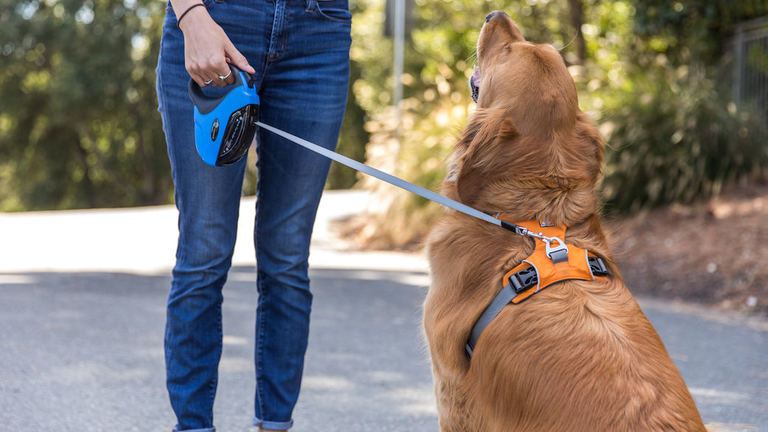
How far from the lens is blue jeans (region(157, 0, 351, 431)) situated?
2.85 meters

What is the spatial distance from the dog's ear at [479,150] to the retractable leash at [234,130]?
7 centimetres

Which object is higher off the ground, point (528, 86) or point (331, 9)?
point (331, 9)

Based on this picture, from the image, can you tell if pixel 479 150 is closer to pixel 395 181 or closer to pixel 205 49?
pixel 395 181

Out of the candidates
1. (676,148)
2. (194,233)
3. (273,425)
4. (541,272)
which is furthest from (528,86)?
(676,148)

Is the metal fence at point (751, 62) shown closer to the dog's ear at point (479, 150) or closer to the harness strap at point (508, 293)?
the dog's ear at point (479, 150)

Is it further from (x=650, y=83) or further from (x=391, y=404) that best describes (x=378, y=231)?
(x=391, y=404)

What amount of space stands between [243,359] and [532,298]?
9.62 feet

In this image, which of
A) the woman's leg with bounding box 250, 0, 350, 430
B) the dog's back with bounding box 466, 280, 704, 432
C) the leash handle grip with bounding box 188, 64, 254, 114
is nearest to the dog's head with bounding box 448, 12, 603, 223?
the dog's back with bounding box 466, 280, 704, 432

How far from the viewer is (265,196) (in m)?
3.05

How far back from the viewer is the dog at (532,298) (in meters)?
2.28

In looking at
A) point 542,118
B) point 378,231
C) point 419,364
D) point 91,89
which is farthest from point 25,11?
point 542,118

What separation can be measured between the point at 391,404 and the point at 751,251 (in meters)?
4.93

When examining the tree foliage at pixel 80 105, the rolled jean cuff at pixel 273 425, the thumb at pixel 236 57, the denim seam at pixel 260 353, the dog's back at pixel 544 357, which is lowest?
the tree foliage at pixel 80 105

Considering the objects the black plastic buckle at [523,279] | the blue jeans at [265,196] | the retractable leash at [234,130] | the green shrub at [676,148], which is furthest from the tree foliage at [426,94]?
the black plastic buckle at [523,279]
